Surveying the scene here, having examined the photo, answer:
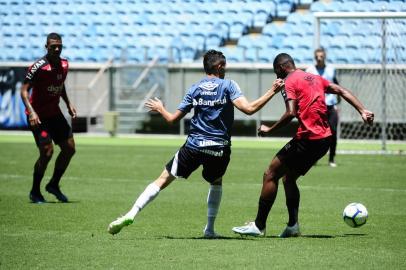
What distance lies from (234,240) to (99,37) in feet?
77.4

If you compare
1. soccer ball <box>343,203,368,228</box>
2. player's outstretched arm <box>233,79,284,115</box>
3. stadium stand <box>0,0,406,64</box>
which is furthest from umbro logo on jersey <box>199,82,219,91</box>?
stadium stand <box>0,0,406,64</box>

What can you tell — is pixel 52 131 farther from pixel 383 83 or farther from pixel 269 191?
pixel 383 83

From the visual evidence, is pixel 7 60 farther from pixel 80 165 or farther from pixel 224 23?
pixel 80 165

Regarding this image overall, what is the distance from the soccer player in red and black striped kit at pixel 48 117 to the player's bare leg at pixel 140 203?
147 inches

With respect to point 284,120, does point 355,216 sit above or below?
below

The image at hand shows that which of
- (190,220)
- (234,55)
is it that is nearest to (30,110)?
(190,220)

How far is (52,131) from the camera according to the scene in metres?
12.9

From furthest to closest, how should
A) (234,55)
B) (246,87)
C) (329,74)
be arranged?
(234,55)
(246,87)
(329,74)

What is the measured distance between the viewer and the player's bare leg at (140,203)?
29.9 ft

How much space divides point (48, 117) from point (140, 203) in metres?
4.02

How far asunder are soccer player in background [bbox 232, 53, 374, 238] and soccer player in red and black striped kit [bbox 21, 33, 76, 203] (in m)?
4.13

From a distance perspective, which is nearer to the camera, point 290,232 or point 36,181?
point 290,232

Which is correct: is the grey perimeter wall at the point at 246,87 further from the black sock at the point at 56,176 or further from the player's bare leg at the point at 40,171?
the player's bare leg at the point at 40,171

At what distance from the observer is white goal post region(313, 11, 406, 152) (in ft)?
71.5
